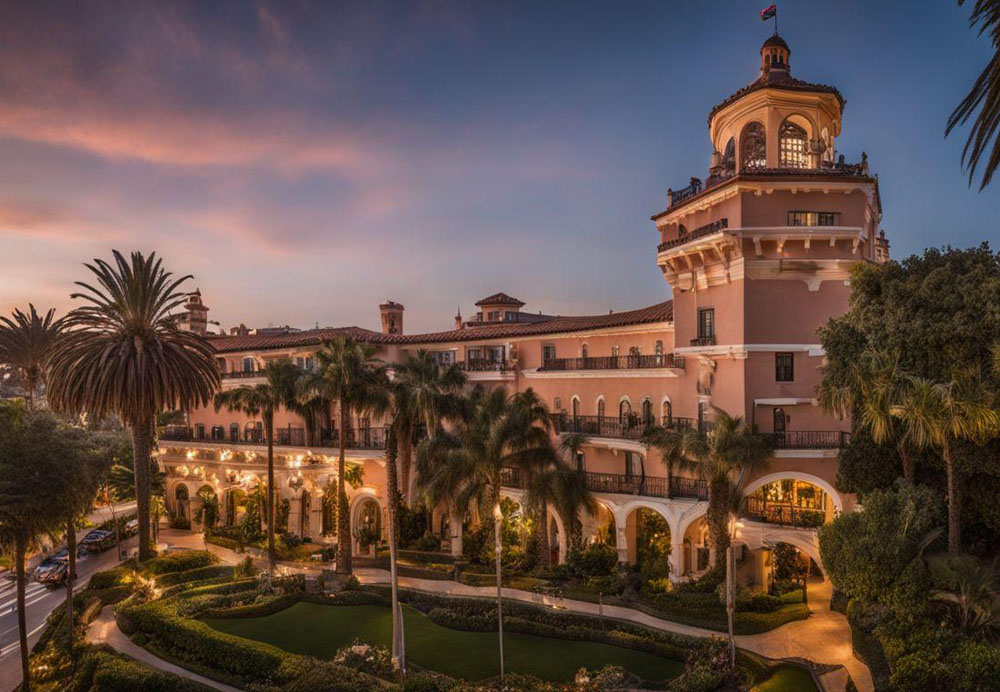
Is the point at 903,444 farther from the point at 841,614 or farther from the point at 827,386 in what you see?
the point at 841,614

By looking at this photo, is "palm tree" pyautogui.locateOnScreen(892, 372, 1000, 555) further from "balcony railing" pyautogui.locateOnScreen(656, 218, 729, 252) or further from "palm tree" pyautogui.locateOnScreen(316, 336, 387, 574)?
"palm tree" pyautogui.locateOnScreen(316, 336, 387, 574)

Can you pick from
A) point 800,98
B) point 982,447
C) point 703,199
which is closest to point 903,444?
point 982,447

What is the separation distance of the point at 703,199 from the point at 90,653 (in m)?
32.7

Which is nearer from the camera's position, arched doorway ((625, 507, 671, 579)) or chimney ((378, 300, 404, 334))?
arched doorway ((625, 507, 671, 579))

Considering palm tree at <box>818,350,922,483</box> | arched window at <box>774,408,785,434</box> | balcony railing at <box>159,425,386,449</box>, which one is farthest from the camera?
balcony railing at <box>159,425,386,449</box>

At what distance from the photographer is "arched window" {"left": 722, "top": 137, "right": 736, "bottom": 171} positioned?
31125 mm

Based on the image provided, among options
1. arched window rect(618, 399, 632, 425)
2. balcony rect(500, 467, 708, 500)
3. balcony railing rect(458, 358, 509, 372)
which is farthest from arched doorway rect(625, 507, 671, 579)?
balcony railing rect(458, 358, 509, 372)

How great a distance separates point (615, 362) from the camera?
35.4m

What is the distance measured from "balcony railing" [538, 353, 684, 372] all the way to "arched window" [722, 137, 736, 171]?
33.6ft

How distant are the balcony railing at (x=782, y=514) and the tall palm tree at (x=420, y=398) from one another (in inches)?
620

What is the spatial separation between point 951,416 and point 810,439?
9607 millimetres

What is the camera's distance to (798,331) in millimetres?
27734

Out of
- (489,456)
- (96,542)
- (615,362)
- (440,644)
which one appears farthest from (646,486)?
(96,542)

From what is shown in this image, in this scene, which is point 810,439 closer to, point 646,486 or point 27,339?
point 646,486
